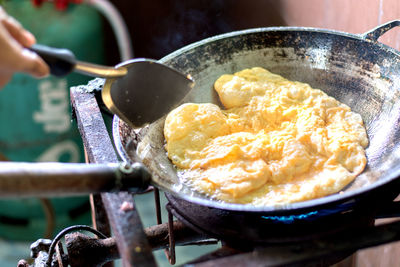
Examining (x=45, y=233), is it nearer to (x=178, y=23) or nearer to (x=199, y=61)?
(x=178, y=23)

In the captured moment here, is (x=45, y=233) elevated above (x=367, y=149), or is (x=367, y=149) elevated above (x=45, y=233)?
(x=367, y=149)

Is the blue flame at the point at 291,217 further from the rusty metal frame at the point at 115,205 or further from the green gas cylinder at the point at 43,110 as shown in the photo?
the green gas cylinder at the point at 43,110

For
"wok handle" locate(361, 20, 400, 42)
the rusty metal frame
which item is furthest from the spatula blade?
"wok handle" locate(361, 20, 400, 42)

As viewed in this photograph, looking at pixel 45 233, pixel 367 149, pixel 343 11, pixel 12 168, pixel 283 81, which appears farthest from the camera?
pixel 45 233

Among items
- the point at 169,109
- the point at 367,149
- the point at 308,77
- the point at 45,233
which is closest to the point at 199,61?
the point at 169,109

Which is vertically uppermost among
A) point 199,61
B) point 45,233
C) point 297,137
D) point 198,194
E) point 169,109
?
point 199,61

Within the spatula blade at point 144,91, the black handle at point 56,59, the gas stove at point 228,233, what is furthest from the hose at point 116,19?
the black handle at point 56,59
